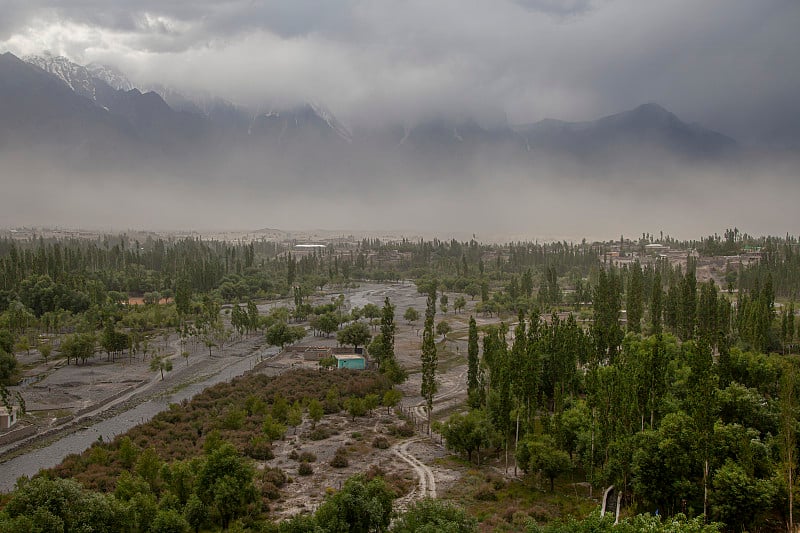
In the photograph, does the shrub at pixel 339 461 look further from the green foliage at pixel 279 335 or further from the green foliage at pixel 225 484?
the green foliage at pixel 279 335

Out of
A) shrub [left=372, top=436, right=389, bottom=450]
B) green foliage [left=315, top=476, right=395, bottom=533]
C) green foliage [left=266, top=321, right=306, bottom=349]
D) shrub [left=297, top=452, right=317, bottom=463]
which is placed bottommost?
shrub [left=372, top=436, right=389, bottom=450]

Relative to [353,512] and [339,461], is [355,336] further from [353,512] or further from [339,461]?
[353,512]

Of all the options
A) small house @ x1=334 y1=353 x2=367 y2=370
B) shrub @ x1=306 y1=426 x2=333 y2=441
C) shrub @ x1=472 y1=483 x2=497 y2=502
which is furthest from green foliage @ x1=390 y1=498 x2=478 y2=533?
small house @ x1=334 y1=353 x2=367 y2=370

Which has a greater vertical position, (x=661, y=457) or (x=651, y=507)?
(x=661, y=457)

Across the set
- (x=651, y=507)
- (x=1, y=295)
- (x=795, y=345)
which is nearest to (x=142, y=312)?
(x=1, y=295)

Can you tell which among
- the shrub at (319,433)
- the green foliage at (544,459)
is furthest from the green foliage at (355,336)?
the green foliage at (544,459)

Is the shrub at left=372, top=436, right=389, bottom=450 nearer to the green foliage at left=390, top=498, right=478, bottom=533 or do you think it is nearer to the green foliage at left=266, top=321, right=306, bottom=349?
the green foliage at left=390, top=498, right=478, bottom=533

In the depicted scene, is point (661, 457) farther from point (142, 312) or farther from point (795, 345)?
point (142, 312)
